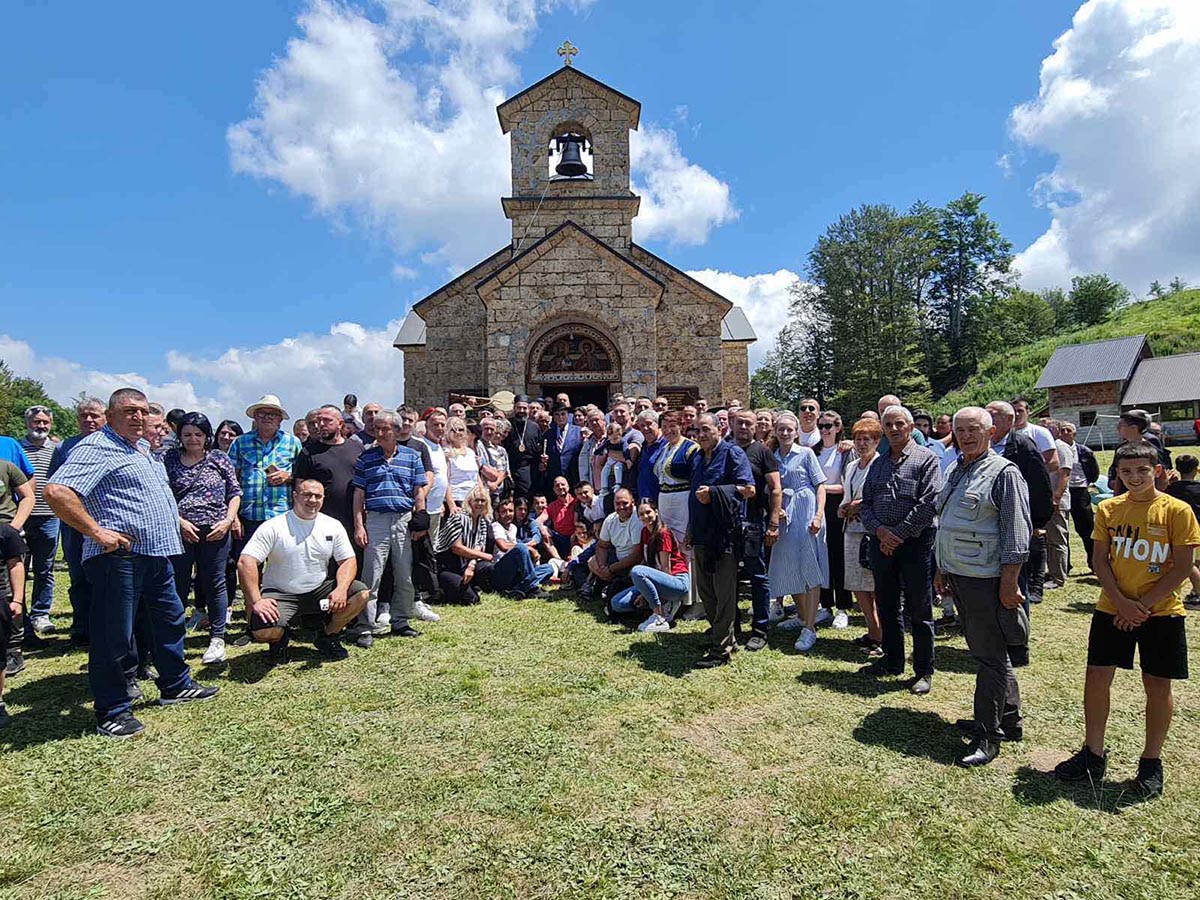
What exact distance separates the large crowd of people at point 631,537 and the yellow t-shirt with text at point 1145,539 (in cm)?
1

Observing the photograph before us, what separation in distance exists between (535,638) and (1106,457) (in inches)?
901

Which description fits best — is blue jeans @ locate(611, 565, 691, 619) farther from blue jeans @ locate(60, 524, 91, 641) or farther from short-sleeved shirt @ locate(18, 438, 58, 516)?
short-sleeved shirt @ locate(18, 438, 58, 516)

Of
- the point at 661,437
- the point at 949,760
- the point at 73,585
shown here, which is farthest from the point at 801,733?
the point at 73,585

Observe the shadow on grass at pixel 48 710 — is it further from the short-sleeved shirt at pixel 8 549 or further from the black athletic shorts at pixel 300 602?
the black athletic shorts at pixel 300 602

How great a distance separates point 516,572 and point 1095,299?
241ft

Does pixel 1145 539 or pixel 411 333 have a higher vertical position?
pixel 411 333

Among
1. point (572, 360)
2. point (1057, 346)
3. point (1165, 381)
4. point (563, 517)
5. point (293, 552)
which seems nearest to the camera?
point (293, 552)

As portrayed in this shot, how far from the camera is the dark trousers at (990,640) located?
3.40 m

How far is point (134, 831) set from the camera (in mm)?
2904

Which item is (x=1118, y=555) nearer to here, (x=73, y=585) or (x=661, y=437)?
(x=661, y=437)

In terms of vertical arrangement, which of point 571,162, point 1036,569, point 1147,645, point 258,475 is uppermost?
point 571,162

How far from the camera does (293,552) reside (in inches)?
192

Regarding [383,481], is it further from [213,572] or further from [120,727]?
[120,727]

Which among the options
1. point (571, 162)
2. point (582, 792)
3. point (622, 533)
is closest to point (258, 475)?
point (622, 533)
